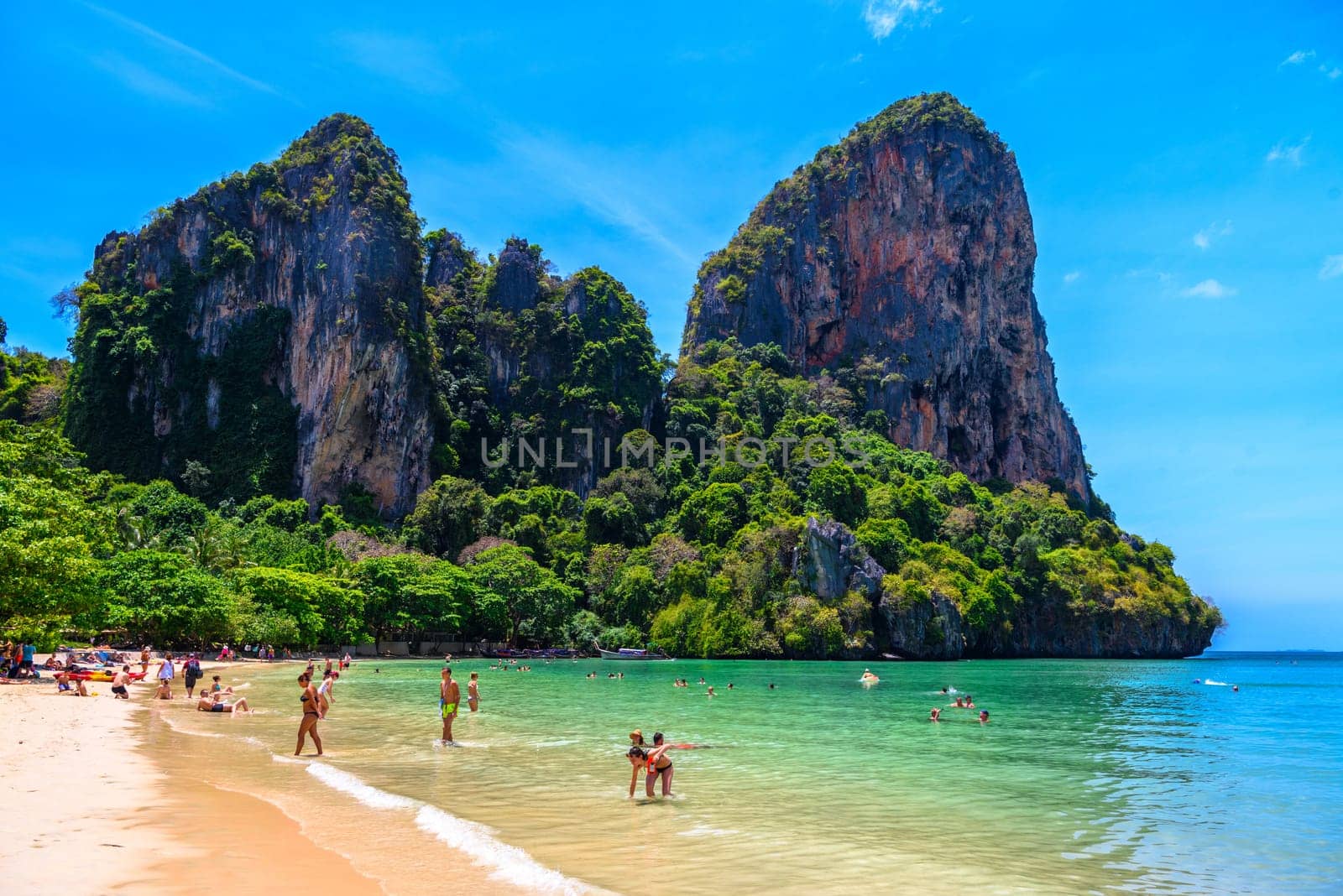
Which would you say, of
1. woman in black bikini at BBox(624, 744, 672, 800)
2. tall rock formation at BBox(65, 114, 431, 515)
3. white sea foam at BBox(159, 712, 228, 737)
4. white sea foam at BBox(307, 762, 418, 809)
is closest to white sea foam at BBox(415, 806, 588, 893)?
white sea foam at BBox(307, 762, 418, 809)

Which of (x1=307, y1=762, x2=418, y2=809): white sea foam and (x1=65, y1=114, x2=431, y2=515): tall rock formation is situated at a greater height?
(x1=65, y1=114, x2=431, y2=515): tall rock formation

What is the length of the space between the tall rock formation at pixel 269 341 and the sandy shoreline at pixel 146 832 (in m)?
67.1

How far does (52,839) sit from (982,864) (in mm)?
9111

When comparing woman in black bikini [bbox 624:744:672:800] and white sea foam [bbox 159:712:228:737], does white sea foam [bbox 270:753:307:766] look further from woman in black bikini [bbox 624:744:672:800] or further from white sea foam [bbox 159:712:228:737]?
woman in black bikini [bbox 624:744:672:800]

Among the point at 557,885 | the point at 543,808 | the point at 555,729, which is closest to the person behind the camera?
the point at 557,885

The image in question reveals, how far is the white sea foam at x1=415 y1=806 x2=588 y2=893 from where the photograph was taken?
8094 mm

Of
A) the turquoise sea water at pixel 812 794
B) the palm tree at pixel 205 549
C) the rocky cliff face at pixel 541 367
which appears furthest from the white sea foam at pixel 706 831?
the rocky cliff face at pixel 541 367

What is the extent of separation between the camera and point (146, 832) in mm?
8977

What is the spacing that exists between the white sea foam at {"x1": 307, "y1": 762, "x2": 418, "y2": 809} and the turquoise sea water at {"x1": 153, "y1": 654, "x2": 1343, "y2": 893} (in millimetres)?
58

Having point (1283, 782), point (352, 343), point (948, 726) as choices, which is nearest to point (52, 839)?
point (1283, 782)

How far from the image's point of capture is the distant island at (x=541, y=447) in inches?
2448

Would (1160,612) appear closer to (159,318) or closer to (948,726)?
(948,726)

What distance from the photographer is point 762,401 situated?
98.7 metres

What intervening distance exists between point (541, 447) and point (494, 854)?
79.0 metres
